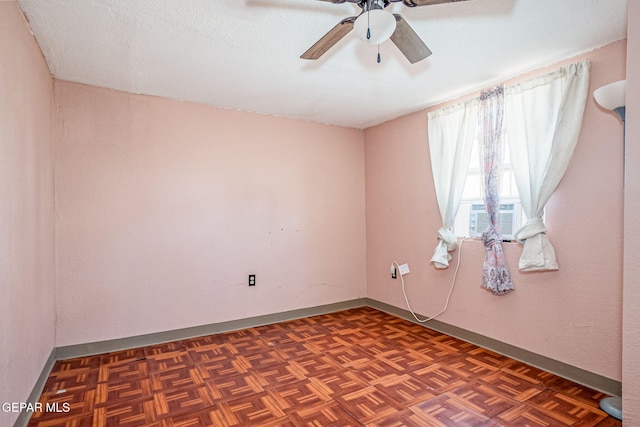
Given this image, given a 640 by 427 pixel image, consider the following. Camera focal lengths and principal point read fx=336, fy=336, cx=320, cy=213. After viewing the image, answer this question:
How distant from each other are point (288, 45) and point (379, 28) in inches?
34.4

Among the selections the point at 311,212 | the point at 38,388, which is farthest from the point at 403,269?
the point at 38,388

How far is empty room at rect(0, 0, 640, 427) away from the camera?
1.84m

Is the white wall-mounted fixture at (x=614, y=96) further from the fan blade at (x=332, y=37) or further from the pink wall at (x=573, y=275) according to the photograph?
the fan blade at (x=332, y=37)

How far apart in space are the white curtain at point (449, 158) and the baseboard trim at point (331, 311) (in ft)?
2.32

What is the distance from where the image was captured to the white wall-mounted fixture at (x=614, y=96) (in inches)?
73.6

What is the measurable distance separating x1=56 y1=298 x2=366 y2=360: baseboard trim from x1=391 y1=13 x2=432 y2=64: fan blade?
2.85 m

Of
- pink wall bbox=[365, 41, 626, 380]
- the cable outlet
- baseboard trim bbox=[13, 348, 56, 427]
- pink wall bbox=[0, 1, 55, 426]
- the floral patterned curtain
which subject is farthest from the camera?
the cable outlet

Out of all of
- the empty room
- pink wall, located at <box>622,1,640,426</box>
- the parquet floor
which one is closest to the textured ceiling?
the empty room

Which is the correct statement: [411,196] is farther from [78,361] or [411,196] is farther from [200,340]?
[78,361]

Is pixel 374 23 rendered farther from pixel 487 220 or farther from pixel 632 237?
pixel 487 220

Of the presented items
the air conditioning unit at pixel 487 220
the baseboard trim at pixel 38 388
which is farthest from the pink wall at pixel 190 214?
the air conditioning unit at pixel 487 220

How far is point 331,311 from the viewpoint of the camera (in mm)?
4016

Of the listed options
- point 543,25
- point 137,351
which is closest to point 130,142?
point 137,351

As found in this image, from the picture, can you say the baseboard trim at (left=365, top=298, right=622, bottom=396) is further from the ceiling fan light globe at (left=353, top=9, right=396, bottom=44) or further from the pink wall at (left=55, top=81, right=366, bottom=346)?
the ceiling fan light globe at (left=353, top=9, right=396, bottom=44)
